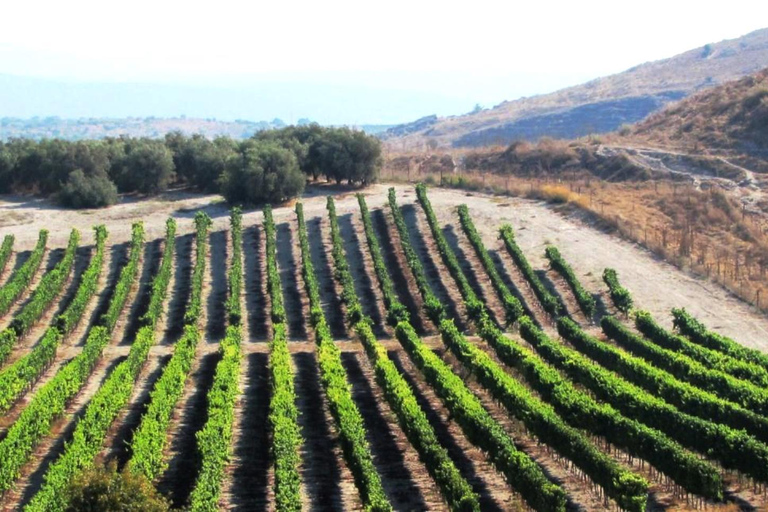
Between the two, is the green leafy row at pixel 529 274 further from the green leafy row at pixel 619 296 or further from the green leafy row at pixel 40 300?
the green leafy row at pixel 40 300

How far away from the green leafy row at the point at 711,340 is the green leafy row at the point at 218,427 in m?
18.5

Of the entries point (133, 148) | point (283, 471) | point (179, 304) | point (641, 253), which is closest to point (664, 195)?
point (641, 253)

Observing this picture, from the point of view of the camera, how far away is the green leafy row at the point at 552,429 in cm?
1945

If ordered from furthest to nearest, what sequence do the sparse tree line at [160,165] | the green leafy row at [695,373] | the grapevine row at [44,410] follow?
the sparse tree line at [160,165] → the green leafy row at [695,373] → the grapevine row at [44,410]

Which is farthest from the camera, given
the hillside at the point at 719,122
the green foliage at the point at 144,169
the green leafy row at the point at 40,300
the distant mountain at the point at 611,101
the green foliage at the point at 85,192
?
the distant mountain at the point at 611,101

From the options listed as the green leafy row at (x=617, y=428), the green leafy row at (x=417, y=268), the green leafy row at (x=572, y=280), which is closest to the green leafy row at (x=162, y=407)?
the green leafy row at (x=617, y=428)

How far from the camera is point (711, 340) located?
32.4 m

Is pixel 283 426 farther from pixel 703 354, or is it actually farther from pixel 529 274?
pixel 529 274

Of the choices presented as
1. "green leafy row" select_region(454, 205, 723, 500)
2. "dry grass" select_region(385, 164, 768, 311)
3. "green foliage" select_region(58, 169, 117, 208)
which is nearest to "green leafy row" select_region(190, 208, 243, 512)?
"green leafy row" select_region(454, 205, 723, 500)

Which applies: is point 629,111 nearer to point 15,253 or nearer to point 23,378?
point 15,253

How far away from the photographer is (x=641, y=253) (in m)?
46.8

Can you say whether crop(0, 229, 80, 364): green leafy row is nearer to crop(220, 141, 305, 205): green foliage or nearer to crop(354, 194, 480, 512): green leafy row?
crop(220, 141, 305, 205): green foliage

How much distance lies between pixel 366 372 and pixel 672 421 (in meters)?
13.0

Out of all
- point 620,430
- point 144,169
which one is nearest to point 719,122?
point 144,169
